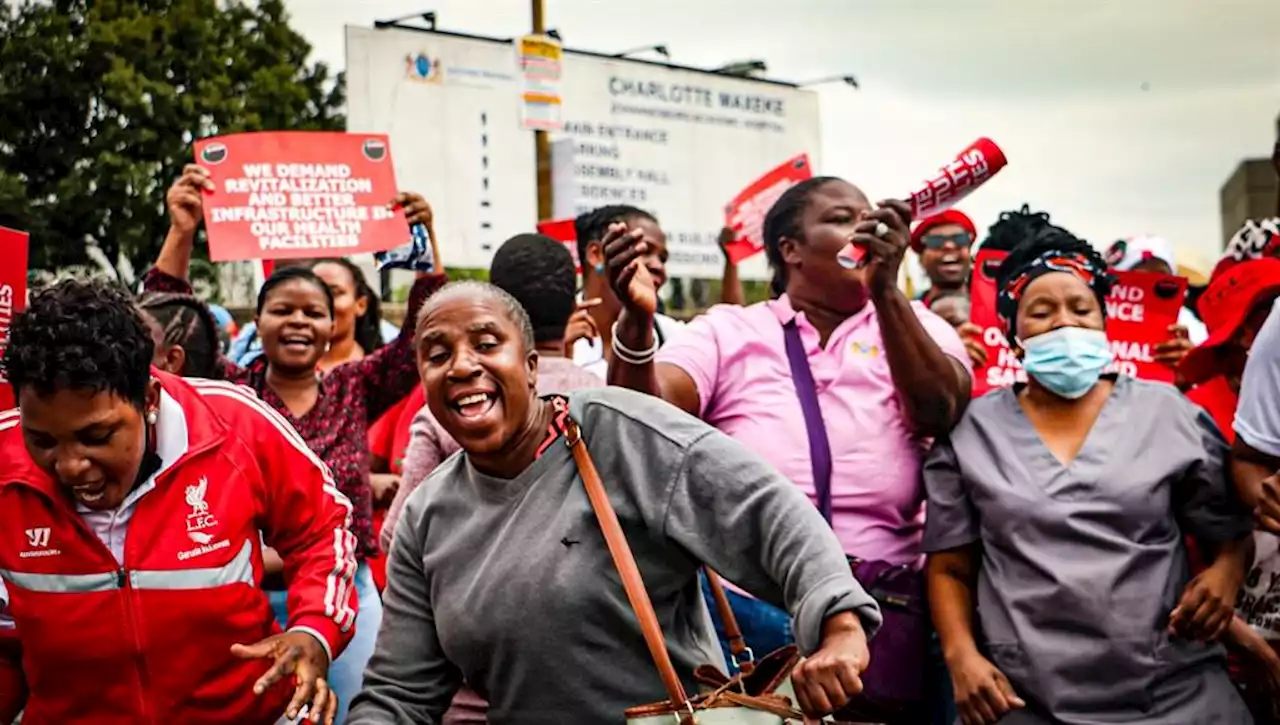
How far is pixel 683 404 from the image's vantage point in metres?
4.44

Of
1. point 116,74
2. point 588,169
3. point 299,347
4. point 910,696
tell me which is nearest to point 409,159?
point 588,169

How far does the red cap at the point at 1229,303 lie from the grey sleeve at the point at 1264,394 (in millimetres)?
761

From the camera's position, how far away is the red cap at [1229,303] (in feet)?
15.4

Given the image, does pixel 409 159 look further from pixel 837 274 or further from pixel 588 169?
pixel 837 274

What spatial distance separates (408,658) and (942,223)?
4793 millimetres

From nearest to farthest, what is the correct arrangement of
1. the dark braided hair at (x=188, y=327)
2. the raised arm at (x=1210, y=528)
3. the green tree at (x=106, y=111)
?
the raised arm at (x=1210, y=528)
the dark braided hair at (x=188, y=327)
the green tree at (x=106, y=111)

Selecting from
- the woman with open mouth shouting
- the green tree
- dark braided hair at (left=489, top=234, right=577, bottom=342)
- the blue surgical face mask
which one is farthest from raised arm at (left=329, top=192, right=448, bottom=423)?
the green tree

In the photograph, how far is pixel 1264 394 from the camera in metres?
3.90

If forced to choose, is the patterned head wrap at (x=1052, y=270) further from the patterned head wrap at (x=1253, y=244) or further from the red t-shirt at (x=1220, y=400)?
the patterned head wrap at (x=1253, y=244)

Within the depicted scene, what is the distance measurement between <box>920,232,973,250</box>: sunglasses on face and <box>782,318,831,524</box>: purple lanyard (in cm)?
298

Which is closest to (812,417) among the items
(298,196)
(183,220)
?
(183,220)

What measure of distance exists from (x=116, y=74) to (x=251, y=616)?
69.0ft

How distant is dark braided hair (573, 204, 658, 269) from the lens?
6.34 m

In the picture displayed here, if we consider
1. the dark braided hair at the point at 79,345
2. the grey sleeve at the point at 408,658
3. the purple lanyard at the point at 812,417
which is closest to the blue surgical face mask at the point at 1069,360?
the purple lanyard at the point at 812,417
